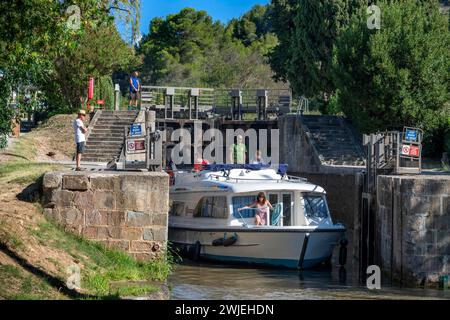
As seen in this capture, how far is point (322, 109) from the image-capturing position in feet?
154

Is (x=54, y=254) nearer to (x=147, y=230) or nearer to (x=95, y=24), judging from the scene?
(x=147, y=230)

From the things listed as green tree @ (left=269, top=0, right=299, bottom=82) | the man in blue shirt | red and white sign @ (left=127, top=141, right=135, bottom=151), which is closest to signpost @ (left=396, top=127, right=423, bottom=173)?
red and white sign @ (left=127, top=141, right=135, bottom=151)

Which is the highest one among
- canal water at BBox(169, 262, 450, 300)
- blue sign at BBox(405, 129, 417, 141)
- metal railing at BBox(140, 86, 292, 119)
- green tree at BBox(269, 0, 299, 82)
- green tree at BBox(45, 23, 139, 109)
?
green tree at BBox(269, 0, 299, 82)

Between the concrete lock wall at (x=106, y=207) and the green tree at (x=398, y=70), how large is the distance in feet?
55.3

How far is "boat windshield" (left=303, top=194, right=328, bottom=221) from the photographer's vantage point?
2494cm

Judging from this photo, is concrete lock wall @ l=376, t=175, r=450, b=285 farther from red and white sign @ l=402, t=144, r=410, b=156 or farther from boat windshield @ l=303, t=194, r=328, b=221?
boat windshield @ l=303, t=194, r=328, b=221

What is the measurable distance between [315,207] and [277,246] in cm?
179

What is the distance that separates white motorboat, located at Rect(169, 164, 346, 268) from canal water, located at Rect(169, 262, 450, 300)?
1.27ft

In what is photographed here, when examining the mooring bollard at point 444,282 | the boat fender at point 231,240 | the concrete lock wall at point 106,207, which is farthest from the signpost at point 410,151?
the concrete lock wall at point 106,207

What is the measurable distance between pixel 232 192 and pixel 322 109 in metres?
23.1

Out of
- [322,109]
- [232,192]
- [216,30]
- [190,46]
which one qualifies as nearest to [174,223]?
[232,192]

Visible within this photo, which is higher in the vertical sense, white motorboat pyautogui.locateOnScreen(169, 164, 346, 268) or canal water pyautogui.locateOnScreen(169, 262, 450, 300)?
white motorboat pyautogui.locateOnScreen(169, 164, 346, 268)

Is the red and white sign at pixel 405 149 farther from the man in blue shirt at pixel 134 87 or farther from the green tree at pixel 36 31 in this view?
the man in blue shirt at pixel 134 87

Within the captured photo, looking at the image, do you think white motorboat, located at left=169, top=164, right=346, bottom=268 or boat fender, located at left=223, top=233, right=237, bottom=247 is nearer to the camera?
white motorboat, located at left=169, top=164, right=346, bottom=268
